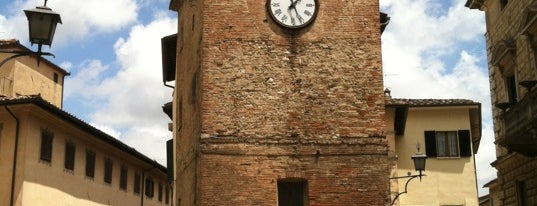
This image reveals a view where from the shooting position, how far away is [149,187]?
33.8m

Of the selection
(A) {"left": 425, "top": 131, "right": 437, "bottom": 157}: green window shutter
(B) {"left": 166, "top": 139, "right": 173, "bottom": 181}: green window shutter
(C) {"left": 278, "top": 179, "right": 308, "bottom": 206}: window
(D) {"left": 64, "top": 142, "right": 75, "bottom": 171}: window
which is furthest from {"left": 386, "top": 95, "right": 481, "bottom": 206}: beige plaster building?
(D) {"left": 64, "top": 142, "right": 75, "bottom": 171}: window

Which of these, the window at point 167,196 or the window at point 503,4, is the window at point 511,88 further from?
the window at point 167,196

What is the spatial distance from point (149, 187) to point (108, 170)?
232 inches

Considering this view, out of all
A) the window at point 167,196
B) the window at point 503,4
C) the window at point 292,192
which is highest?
the window at point 503,4

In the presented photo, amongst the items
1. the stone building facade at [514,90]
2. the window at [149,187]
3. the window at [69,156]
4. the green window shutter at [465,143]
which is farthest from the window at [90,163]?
the stone building facade at [514,90]

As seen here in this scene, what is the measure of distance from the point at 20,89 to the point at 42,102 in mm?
13455

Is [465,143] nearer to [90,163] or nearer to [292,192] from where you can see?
[292,192]

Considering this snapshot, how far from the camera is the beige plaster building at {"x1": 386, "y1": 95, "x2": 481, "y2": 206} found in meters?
26.0

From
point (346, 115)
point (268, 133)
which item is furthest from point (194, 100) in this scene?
point (346, 115)

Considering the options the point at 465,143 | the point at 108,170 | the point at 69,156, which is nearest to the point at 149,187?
the point at 108,170

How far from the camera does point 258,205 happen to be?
15.6 m

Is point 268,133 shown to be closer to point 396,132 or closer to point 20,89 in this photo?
point 396,132

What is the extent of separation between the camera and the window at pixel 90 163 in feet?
85.2

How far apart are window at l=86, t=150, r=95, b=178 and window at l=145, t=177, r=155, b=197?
689 centimetres
